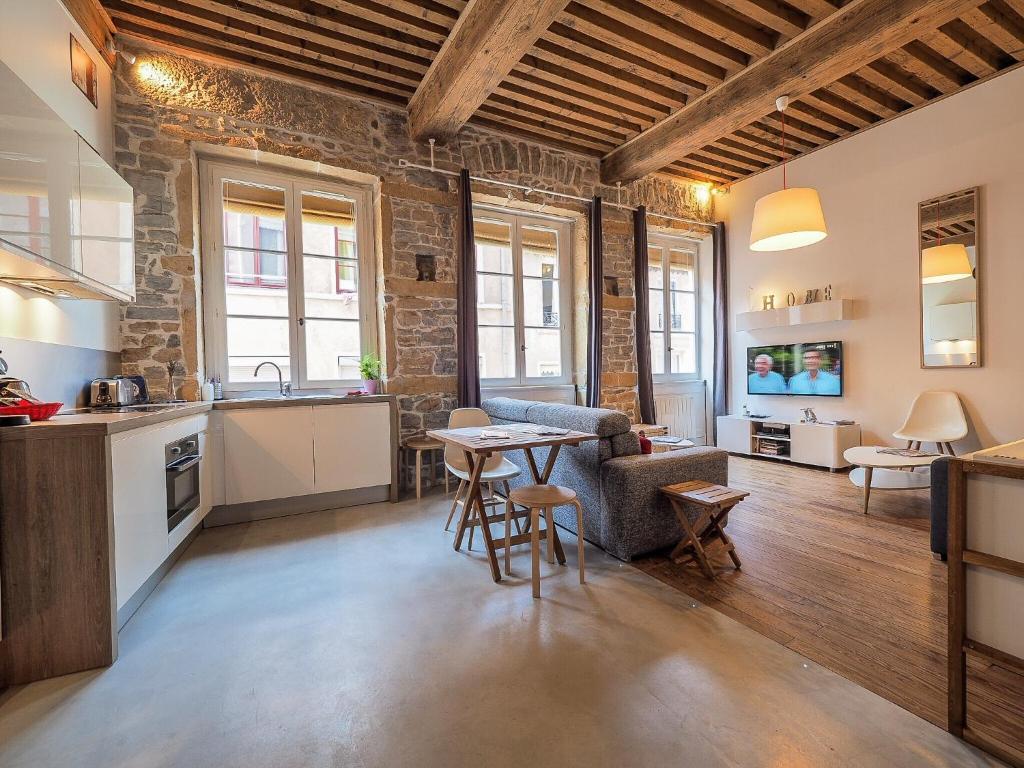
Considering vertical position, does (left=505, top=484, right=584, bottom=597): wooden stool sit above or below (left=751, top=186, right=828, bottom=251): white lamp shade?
below

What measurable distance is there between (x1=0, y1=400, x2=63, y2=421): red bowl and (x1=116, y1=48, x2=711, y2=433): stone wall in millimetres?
1652

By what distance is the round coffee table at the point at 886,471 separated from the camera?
3561 millimetres

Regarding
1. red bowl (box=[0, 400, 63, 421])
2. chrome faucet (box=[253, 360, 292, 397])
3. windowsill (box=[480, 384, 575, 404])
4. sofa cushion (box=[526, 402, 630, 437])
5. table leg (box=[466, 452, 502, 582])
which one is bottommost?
table leg (box=[466, 452, 502, 582])

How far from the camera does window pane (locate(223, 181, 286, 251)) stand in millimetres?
3993

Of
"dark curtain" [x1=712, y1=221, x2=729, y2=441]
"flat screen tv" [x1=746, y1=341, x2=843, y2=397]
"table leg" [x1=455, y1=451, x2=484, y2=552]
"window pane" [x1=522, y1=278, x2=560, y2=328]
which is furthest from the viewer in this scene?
"dark curtain" [x1=712, y1=221, x2=729, y2=441]

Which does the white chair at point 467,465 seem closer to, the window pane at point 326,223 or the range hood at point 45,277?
the window pane at point 326,223

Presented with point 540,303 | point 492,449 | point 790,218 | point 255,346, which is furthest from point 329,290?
point 790,218

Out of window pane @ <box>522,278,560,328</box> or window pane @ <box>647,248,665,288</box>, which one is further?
window pane @ <box>647,248,665,288</box>

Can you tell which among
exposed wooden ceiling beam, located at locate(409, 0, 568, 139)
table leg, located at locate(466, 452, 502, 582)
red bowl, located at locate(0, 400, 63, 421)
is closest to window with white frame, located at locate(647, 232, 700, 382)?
exposed wooden ceiling beam, located at locate(409, 0, 568, 139)

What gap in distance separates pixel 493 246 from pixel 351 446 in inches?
107

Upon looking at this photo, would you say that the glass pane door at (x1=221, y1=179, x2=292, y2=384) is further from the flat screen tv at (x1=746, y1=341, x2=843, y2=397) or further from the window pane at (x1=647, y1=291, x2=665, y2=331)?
the flat screen tv at (x1=746, y1=341, x2=843, y2=397)

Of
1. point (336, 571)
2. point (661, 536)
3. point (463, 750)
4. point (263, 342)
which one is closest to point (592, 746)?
point (463, 750)

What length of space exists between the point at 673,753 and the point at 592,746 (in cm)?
23

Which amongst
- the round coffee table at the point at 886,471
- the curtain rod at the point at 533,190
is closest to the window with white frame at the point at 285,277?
the curtain rod at the point at 533,190
